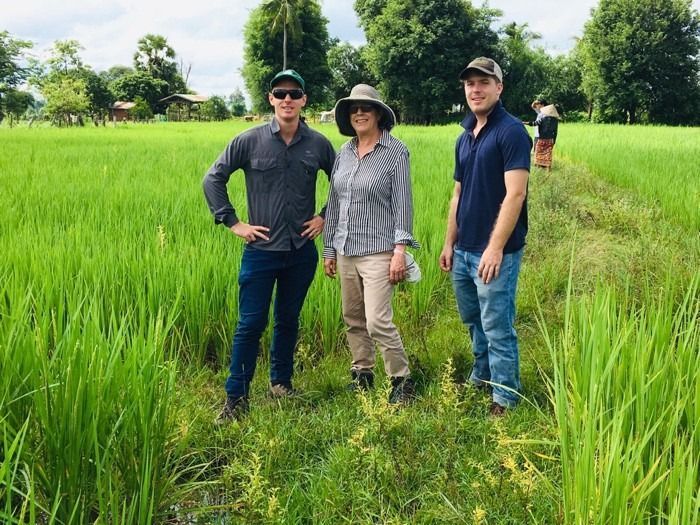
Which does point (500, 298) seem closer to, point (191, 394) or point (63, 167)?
point (191, 394)

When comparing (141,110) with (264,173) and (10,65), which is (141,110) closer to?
(10,65)

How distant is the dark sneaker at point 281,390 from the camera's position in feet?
9.18

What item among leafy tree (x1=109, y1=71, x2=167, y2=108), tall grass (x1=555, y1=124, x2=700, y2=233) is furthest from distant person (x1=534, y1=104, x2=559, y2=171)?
leafy tree (x1=109, y1=71, x2=167, y2=108)

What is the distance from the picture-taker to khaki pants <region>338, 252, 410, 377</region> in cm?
270

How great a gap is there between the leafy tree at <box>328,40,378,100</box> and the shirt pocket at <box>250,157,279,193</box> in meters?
42.4

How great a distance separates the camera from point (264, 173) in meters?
2.65

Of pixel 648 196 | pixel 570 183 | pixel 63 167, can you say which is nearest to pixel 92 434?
pixel 648 196

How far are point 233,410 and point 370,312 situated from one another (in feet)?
2.53

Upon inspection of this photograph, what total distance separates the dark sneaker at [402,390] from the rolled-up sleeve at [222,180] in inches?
43.6

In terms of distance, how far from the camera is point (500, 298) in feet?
8.24

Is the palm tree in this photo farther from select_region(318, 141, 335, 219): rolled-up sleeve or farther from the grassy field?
select_region(318, 141, 335, 219): rolled-up sleeve

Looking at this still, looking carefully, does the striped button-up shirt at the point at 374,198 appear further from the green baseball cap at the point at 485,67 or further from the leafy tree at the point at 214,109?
the leafy tree at the point at 214,109

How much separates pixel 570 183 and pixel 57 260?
7.52 metres

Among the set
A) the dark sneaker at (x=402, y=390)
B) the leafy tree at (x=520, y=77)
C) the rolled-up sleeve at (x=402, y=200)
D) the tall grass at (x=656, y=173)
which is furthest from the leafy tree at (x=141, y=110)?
the dark sneaker at (x=402, y=390)
